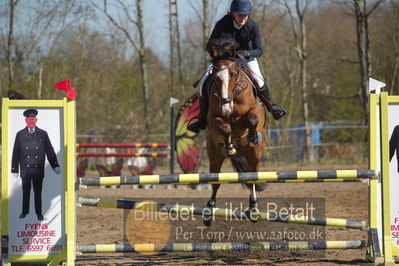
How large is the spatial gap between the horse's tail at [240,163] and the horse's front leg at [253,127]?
0.37 meters

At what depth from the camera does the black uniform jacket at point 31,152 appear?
4.72 metres

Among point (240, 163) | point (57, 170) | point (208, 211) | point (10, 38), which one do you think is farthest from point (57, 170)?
point (10, 38)

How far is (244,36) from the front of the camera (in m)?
6.03

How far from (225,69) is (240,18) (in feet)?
2.53

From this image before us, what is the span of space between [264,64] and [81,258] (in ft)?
53.9

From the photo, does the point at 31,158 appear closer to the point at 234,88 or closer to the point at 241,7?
the point at 234,88

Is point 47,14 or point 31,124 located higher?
point 47,14

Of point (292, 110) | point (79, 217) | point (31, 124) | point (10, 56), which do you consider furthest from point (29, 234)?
point (292, 110)

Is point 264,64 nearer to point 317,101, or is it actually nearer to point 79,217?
point 317,101

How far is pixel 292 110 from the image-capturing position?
73.4ft

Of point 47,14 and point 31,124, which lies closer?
point 31,124

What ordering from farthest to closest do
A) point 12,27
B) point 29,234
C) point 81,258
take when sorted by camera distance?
point 12,27
point 81,258
point 29,234

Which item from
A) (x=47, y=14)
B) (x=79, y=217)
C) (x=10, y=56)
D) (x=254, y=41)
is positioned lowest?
(x=79, y=217)

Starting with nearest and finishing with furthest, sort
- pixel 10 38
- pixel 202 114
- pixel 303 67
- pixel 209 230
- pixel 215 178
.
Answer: pixel 215 178, pixel 202 114, pixel 209 230, pixel 10 38, pixel 303 67
